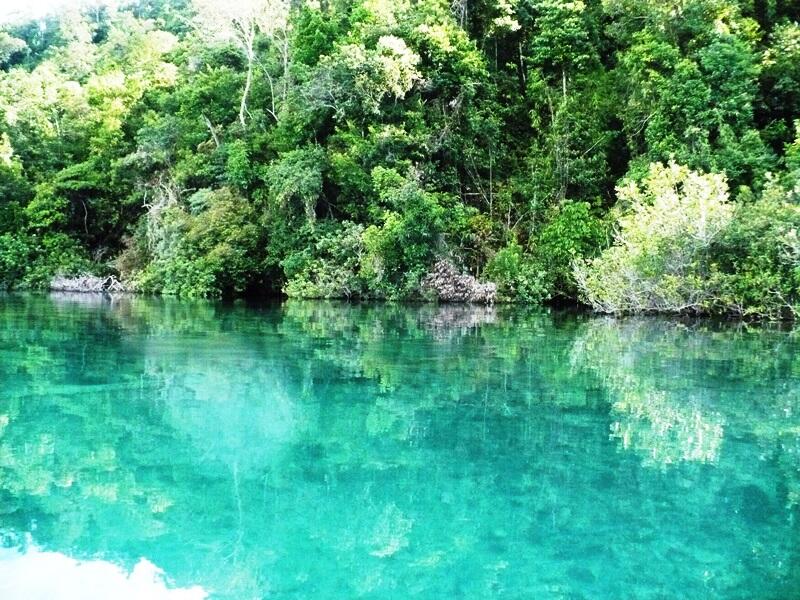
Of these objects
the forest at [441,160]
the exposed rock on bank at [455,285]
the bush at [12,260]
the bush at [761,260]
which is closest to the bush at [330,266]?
the forest at [441,160]

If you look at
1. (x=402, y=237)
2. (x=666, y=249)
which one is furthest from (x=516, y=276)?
(x=666, y=249)

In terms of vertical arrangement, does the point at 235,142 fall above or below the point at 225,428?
above

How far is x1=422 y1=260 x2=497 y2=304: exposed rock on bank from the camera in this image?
2290 cm

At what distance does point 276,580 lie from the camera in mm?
3381

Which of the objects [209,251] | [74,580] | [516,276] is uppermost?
[209,251]

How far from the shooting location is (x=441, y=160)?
988 inches

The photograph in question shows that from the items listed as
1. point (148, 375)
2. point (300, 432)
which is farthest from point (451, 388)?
point (148, 375)

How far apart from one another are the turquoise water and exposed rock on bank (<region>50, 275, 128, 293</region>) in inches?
769

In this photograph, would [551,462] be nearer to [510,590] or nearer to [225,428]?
[510,590]

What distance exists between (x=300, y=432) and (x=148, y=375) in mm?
3406

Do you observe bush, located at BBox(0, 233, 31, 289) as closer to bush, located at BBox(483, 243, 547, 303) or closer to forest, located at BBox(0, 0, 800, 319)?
forest, located at BBox(0, 0, 800, 319)

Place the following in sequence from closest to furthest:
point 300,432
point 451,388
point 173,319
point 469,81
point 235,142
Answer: point 300,432 < point 451,388 < point 173,319 < point 469,81 < point 235,142

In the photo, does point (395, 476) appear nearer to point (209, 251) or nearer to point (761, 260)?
point (761, 260)

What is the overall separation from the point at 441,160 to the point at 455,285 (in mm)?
4901
